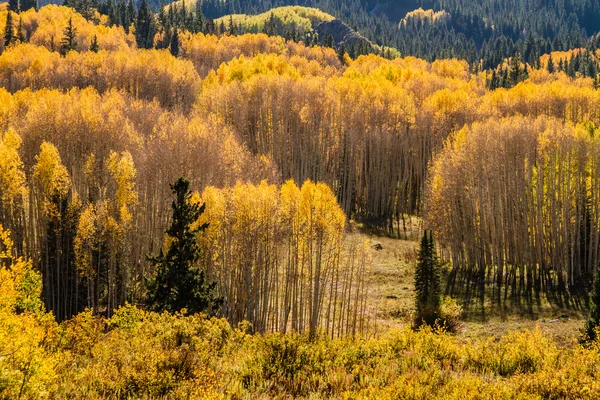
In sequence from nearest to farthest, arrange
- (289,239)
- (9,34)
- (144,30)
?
(289,239) → (9,34) → (144,30)

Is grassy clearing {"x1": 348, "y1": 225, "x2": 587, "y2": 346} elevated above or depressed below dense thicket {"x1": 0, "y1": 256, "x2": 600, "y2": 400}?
below

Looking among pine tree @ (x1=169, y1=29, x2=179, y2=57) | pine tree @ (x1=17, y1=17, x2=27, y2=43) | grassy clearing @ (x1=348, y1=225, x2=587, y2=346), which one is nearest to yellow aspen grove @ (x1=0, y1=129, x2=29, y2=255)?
grassy clearing @ (x1=348, y1=225, x2=587, y2=346)

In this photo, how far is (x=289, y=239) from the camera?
140ft

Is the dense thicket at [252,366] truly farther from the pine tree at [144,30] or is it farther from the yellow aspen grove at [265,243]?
the pine tree at [144,30]

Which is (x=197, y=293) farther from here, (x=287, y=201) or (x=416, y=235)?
(x=416, y=235)

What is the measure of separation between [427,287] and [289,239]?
12.0 meters

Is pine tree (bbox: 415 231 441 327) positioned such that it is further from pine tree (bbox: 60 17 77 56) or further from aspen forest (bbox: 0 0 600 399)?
pine tree (bbox: 60 17 77 56)

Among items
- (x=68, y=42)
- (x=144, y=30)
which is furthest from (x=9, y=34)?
→ (x=144, y=30)

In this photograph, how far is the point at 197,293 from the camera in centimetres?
3020

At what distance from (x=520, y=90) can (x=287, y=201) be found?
235ft

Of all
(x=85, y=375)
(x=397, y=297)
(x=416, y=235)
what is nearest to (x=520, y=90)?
(x=416, y=235)

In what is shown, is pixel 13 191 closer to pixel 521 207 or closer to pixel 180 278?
pixel 180 278

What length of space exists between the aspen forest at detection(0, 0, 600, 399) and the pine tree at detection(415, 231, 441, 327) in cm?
18

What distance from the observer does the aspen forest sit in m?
19.5
